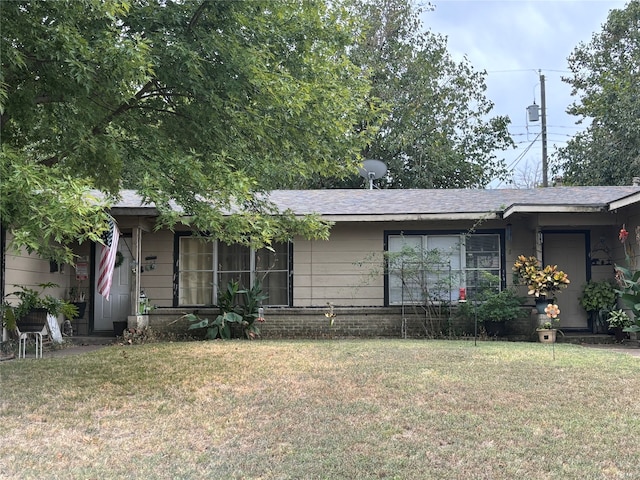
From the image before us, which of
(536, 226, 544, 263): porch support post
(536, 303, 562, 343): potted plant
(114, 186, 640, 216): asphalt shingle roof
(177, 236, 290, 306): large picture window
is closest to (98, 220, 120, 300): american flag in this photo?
(114, 186, 640, 216): asphalt shingle roof

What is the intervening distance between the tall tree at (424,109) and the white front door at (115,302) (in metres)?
11.6

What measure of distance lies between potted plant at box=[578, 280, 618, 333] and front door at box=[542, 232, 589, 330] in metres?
0.49

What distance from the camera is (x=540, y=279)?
34.6ft

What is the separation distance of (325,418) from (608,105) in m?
18.8

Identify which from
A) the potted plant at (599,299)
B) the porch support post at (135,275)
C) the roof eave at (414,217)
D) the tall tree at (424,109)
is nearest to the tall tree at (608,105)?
the tall tree at (424,109)

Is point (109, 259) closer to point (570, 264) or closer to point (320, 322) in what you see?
point (320, 322)

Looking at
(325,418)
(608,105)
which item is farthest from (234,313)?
(608,105)

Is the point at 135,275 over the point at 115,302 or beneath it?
over

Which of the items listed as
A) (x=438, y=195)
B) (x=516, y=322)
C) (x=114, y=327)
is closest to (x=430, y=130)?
(x=438, y=195)

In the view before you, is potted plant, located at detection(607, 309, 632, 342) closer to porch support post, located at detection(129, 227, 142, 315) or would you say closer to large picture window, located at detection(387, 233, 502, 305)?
large picture window, located at detection(387, 233, 502, 305)

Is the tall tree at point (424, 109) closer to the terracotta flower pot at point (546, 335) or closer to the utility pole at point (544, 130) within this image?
the utility pole at point (544, 130)

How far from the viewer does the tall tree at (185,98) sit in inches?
218

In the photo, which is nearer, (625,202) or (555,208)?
(625,202)

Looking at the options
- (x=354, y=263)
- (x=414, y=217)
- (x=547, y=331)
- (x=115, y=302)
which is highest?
(x=414, y=217)
